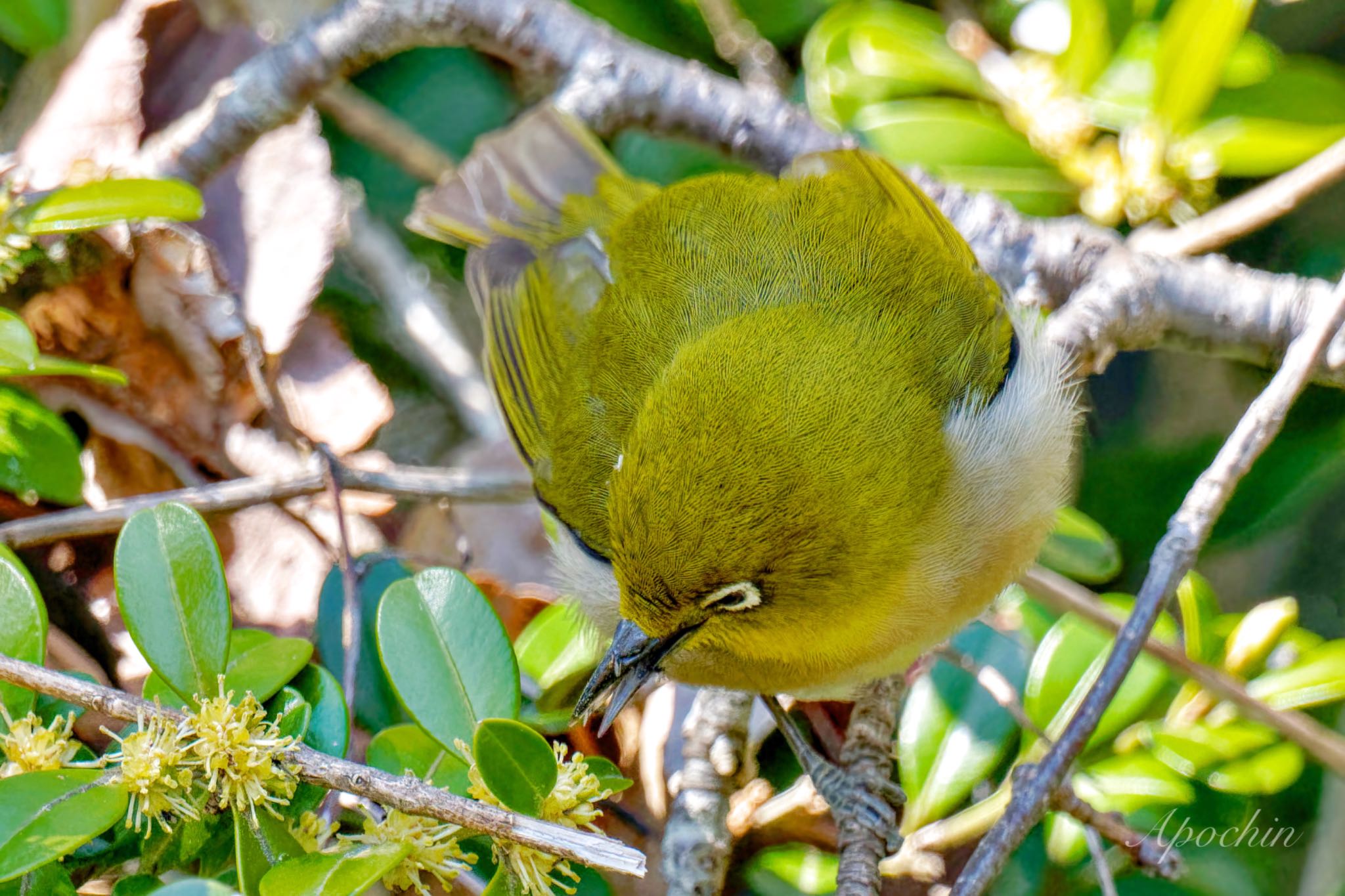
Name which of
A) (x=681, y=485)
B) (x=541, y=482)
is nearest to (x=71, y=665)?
(x=541, y=482)

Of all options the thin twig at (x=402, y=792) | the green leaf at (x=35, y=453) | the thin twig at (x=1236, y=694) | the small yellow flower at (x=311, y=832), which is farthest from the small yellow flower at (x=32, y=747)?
the thin twig at (x=1236, y=694)

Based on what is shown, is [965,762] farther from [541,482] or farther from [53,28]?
[53,28]

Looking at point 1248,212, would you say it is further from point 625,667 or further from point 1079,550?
point 625,667

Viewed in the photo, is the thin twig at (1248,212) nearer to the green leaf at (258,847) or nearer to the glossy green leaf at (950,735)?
the glossy green leaf at (950,735)

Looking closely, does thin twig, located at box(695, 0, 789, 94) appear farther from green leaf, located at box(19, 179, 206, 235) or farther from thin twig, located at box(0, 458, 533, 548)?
green leaf, located at box(19, 179, 206, 235)

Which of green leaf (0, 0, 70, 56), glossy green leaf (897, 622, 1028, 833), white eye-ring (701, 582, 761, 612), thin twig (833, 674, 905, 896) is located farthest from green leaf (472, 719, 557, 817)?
green leaf (0, 0, 70, 56)
